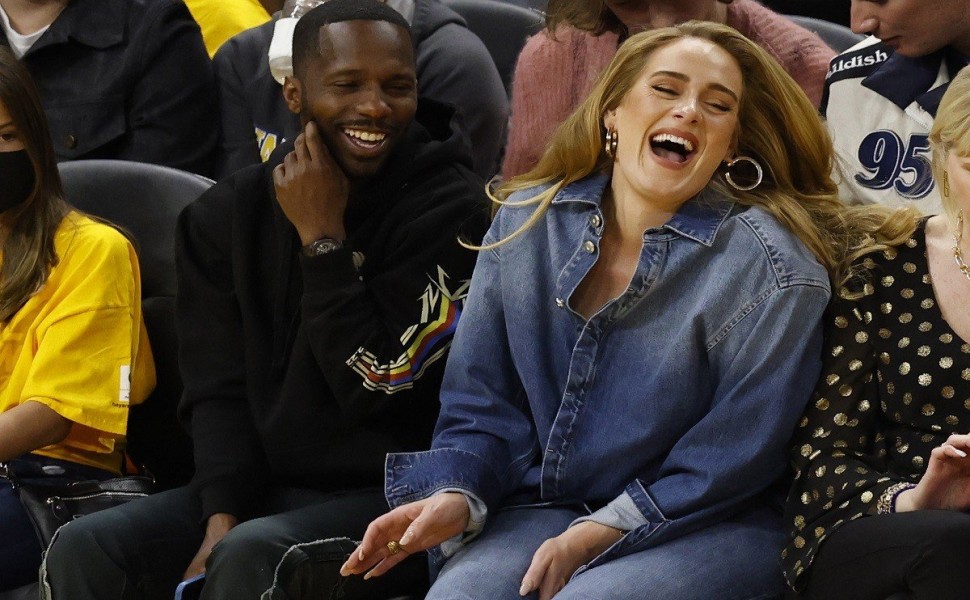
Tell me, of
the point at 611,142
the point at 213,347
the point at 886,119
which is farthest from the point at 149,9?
the point at 886,119

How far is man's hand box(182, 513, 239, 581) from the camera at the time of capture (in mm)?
2461

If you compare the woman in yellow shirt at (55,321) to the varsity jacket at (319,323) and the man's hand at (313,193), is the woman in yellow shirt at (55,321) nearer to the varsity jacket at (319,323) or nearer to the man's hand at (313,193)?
the varsity jacket at (319,323)

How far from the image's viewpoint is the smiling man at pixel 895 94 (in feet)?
8.10

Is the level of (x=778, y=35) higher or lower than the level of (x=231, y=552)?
higher

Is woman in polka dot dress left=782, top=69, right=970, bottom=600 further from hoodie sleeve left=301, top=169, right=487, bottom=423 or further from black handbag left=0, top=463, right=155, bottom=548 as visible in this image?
black handbag left=0, top=463, right=155, bottom=548

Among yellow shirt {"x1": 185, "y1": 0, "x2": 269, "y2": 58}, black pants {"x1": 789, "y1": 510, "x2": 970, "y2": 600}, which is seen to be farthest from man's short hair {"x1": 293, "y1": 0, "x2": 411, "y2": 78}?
yellow shirt {"x1": 185, "y1": 0, "x2": 269, "y2": 58}

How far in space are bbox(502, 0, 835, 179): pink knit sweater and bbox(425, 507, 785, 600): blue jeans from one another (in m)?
1.04

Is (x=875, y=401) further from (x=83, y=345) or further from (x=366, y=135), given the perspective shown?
(x=83, y=345)

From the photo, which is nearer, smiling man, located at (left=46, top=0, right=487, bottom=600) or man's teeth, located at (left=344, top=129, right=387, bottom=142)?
smiling man, located at (left=46, top=0, right=487, bottom=600)

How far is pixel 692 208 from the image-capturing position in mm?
2305

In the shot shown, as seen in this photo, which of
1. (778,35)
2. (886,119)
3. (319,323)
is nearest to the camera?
(319,323)

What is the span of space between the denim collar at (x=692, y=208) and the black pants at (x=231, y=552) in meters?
0.62

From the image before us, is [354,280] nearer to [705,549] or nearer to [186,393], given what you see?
[186,393]

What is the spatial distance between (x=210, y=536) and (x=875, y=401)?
1.14 metres
